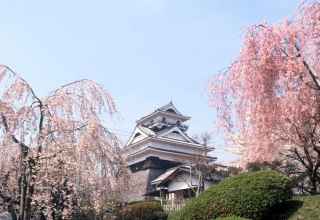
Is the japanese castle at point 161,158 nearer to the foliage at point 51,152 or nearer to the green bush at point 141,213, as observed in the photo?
the green bush at point 141,213

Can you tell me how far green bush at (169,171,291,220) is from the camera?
8516mm

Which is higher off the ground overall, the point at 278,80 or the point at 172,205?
the point at 278,80

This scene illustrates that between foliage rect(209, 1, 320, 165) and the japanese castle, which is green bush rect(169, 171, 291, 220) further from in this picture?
the japanese castle

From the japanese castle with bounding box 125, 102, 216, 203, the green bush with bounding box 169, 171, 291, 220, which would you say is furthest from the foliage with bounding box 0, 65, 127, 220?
the japanese castle with bounding box 125, 102, 216, 203

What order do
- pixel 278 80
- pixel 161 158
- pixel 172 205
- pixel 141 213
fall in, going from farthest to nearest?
pixel 161 158 → pixel 172 205 → pixel 141 213 → pixel 278 80

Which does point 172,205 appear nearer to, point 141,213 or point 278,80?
point 141,213

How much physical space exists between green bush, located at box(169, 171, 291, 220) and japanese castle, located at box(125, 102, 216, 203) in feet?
51.8

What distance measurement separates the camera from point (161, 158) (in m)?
28.9

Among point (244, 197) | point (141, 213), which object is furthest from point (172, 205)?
point (244, 197)

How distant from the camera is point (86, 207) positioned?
1101 centimetres

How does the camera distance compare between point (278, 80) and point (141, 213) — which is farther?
point (141, 213)

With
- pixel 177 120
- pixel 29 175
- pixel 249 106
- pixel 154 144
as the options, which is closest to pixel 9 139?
pixel 29 175

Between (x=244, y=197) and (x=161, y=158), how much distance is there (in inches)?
805

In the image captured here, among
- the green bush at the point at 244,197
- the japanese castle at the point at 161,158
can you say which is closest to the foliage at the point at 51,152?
the green bush at the point at 244,197
